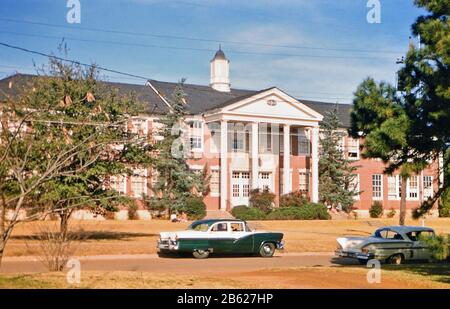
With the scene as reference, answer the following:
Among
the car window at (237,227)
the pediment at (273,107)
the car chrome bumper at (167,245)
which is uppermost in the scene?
the pediment at (273,107)

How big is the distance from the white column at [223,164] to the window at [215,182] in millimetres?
1030

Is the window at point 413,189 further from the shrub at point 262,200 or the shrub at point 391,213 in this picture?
the shrub at point 262,200

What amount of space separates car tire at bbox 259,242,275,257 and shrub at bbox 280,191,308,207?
26817 millimetres

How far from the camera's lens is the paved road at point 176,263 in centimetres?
2047

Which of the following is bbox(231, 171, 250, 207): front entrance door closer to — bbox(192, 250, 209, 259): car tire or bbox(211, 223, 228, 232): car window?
bbox(211, 223, 228, 232): car window

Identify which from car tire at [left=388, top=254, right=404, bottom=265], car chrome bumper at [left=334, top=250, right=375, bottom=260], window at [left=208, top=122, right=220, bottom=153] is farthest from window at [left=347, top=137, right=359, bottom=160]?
car tire at [left=388, top=254, right=404, bottom=265]

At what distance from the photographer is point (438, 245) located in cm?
1449

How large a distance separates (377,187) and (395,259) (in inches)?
1563

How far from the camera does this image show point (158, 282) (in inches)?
565

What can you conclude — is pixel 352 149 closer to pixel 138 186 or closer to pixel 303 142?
pixel 303 142

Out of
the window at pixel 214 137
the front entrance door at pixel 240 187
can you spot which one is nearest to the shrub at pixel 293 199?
the front entrance door at pixel 240 187

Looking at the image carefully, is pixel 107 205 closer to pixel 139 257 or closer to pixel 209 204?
pixel 139 257
